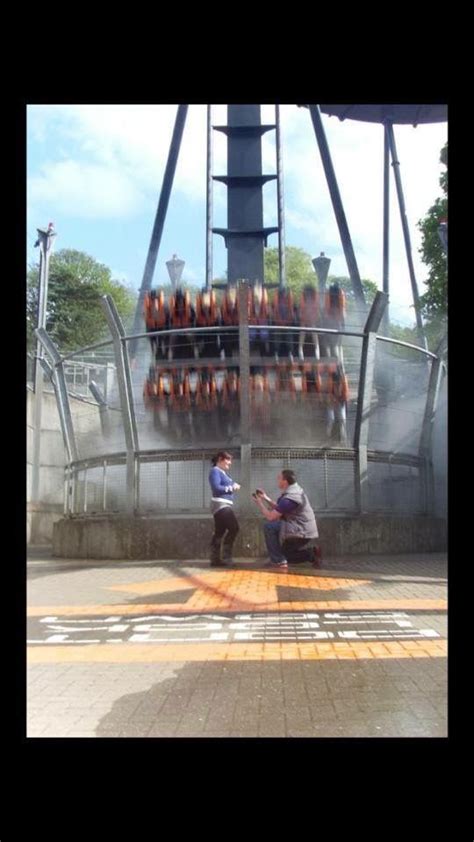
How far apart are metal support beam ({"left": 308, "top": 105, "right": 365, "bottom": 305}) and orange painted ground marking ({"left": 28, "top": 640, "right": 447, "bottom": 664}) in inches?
622

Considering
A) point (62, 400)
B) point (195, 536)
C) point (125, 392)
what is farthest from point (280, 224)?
point (195, 536)

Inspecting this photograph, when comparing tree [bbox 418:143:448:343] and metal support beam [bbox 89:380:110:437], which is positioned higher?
tree [bbox 418:143:448:343]

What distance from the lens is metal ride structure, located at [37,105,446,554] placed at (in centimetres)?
1159

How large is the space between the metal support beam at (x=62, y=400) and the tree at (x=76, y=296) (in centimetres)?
48

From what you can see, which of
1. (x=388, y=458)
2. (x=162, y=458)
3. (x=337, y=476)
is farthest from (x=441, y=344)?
(x=162, y=458)

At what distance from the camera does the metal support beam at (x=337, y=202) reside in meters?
20.2

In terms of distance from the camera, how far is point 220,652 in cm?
501

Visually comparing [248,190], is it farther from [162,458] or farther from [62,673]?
[62,673]

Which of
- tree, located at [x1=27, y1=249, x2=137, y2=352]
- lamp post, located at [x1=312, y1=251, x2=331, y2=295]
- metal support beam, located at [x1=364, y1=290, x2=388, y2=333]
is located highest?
lamp post, located at [x1=312, y1=251, x2=331, y2=295]

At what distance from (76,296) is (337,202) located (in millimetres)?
8473

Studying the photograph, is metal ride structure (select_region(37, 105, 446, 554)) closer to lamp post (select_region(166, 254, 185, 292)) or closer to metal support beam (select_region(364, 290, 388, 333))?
metal support beam (select_region(364, 290, 388, 333))

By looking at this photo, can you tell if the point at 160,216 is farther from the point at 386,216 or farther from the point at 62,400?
the point at 62,400

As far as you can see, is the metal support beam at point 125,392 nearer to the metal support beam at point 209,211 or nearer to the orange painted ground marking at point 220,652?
the orange painted ground marking at point 220,652

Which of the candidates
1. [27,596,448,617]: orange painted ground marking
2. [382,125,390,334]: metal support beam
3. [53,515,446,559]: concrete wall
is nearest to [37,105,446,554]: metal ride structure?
[53,515,446,559]: concrete wall
